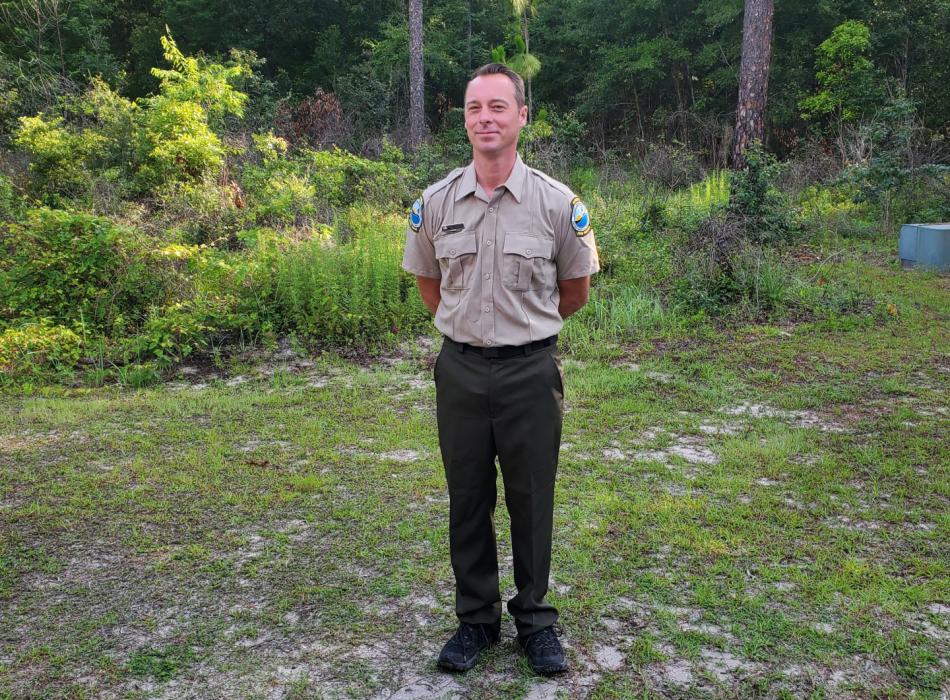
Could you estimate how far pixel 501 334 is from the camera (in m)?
2.70

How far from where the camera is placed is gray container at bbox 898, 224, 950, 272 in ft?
30.9

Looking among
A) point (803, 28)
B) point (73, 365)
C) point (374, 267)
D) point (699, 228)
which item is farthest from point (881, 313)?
point (803, 28)

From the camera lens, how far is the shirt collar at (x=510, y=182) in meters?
2.72

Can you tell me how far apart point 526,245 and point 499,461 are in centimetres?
73

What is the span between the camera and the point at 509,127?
8.72 ft

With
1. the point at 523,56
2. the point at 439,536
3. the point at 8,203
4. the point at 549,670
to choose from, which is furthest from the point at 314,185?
the point at 523,56

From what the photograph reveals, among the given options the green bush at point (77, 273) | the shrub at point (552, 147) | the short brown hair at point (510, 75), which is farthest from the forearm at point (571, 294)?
the shrub at point (552, 147)

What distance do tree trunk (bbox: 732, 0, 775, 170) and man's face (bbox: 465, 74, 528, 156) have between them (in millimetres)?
11210

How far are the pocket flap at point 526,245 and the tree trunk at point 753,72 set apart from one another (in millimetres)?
11182

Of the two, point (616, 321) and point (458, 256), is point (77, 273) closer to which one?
point (616, 321)

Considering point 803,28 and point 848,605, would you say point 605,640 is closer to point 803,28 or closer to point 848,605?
point 848,605

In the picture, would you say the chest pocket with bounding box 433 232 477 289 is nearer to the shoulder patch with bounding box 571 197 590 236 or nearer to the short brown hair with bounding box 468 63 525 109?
the shoulder patch with bounding box 571 197 590 236

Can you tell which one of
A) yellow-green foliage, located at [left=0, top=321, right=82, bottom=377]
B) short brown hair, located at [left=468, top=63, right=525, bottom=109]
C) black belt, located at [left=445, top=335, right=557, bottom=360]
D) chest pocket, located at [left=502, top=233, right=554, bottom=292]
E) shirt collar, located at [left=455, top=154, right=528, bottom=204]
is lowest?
yellow-green foliage, located at [left=0, top=321, right=82, bottom=377]

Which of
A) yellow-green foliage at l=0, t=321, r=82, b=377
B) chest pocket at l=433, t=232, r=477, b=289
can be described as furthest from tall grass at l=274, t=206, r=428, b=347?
chest pocket at l=433, t=232, r=477, b=289
